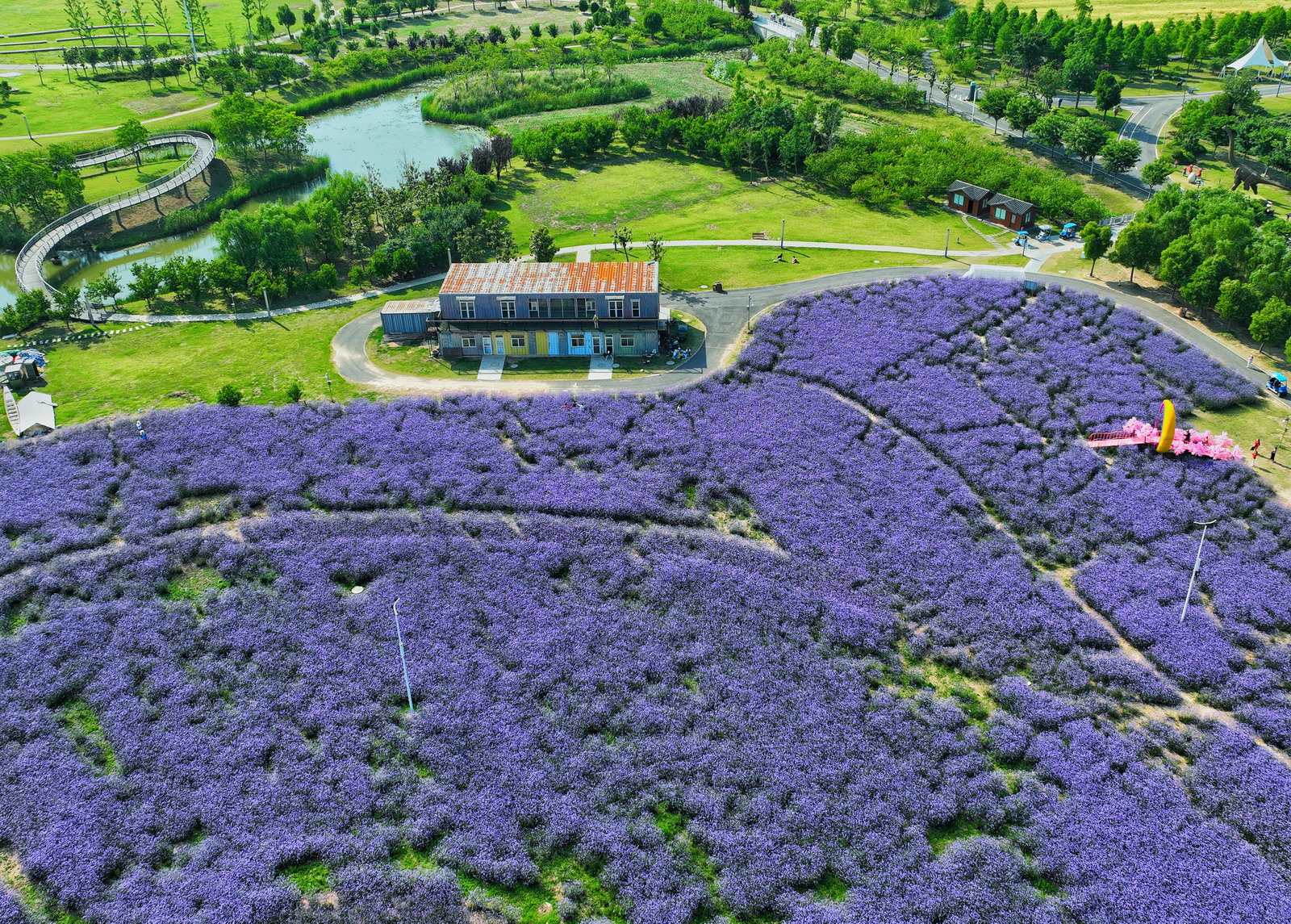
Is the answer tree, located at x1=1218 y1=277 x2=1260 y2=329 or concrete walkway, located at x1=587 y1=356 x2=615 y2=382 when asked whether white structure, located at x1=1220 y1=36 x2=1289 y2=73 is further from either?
concrete walkway, located at x1=587 y1=356 x2=615 y2=382

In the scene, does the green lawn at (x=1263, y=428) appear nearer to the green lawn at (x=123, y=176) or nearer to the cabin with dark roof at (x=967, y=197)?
the cabin with dark roof at (x=967, y=197)

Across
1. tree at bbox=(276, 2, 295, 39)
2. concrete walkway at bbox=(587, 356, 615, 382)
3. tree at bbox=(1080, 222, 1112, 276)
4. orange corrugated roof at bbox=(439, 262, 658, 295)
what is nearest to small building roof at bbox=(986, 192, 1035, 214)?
tree at bbox=(1080, 222, 1112, 276)

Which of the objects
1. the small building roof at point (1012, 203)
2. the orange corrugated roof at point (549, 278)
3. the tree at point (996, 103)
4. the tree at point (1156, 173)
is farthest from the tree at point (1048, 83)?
the orange corrugated roof at point (549, 278)

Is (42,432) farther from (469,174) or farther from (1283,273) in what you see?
(1283,273)

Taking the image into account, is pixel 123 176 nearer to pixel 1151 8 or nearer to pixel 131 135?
pixel 131 135

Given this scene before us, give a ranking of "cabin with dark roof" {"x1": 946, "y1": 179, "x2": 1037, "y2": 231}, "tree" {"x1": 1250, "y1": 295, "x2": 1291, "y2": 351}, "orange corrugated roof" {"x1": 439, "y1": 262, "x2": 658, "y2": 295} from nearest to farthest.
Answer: "tree" {"x1": 1250, "y1": 295, "x2": 1291, "y2": 351}, "orange corrugated roof" {"x1": 439, "y1": 262, "x2": 658, "y2": 295}, "cabin with dark roof" {"x1": 946, "y1": 179, "x2": 1037, "y2": 231}

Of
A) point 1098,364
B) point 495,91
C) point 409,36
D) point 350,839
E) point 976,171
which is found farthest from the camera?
point 409,36

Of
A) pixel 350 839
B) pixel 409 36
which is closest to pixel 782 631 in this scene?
pixel 350 839

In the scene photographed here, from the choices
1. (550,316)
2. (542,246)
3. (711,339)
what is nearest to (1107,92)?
(711,339)
